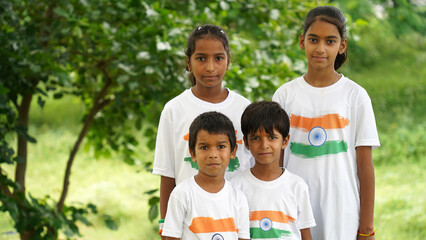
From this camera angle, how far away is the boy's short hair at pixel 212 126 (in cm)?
170

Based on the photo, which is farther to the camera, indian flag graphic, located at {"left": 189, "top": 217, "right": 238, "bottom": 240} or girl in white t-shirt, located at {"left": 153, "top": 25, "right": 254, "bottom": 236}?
girl in white t-shirt, located at {"left": 153, "top": 25, "right": 254, "bottom": 236}

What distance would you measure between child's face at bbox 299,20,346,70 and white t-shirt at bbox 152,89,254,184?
0.29 metres

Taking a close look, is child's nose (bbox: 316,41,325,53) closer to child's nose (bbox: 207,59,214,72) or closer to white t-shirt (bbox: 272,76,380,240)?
white t-shirt (bbox: 272,76,380,240)

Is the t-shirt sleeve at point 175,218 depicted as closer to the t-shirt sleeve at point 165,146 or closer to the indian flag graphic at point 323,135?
the t-shirt sleeve at point 165,146

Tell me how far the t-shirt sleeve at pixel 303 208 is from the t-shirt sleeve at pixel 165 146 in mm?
459

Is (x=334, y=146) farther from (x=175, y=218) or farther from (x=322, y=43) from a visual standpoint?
(x=175, y=218)

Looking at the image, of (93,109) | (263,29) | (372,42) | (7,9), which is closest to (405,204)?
(263,29)

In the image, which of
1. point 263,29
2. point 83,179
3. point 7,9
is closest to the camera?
point 7,9

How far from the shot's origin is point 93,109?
3393 mm

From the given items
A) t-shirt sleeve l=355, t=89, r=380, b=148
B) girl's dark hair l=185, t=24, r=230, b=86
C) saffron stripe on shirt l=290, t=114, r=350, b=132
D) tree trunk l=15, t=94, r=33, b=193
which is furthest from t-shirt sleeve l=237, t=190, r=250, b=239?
tree trunk l=15, t=94, r=33, b=193

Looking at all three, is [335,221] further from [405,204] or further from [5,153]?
[405,204]

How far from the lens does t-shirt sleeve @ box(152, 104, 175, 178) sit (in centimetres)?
184

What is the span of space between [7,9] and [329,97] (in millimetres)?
1626

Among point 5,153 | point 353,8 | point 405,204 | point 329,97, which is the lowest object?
point 405,204
